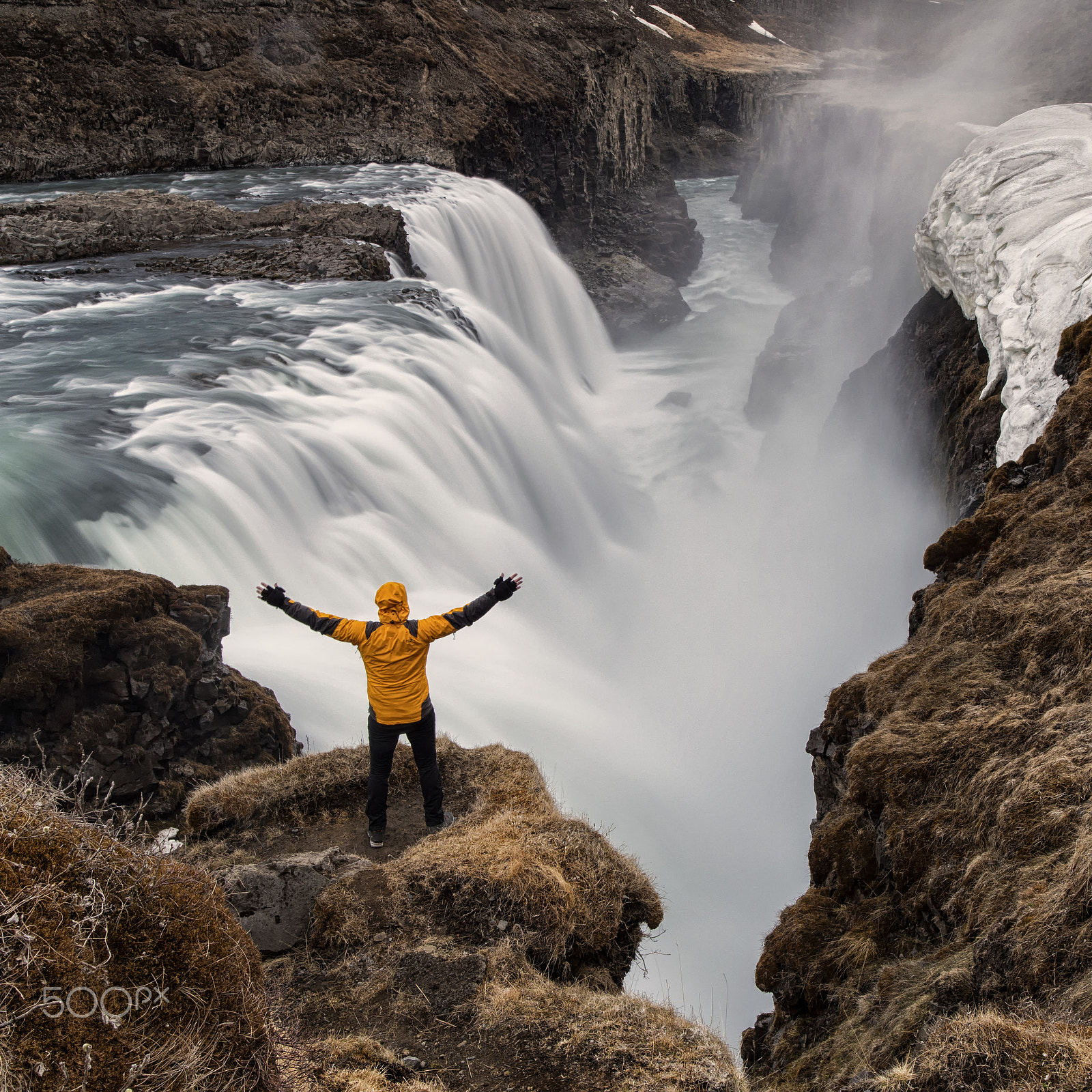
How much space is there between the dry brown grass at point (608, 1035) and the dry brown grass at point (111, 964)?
1441 millimetres

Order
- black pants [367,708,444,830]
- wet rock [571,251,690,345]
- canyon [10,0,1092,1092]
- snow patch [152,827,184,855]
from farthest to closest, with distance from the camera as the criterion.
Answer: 1. wet rock [571,251,690,345]
2. black pants [367,708,444,830]
3. snow patch [152,827,184,855]
4. canyon [10,0,1092,1092]

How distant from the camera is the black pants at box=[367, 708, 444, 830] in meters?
6.46

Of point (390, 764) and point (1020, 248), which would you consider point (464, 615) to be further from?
point (1020, 248)

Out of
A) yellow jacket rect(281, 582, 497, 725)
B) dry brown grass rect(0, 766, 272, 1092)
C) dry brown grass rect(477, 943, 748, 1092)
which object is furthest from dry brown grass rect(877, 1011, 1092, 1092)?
yellow jacket rect(281, 582, 497, 725)

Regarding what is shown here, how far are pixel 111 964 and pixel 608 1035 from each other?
7.79ft

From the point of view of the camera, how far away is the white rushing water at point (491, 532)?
33.8 feet

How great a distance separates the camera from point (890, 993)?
426cm

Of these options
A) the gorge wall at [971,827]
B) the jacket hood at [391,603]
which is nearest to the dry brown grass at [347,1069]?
the gorge wall at [971,827]

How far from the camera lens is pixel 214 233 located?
21.3m

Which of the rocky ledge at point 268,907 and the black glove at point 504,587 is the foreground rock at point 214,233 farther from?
the black glove at point 504,587

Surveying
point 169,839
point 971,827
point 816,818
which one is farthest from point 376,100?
point 971,827

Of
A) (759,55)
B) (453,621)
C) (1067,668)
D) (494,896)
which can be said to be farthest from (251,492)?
(759,55)

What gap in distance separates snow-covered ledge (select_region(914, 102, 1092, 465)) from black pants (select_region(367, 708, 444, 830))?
629 cm

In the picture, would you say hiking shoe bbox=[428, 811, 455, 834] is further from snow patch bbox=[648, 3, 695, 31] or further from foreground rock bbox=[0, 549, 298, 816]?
snow patch bbox=[648, 3, 695, 31]
